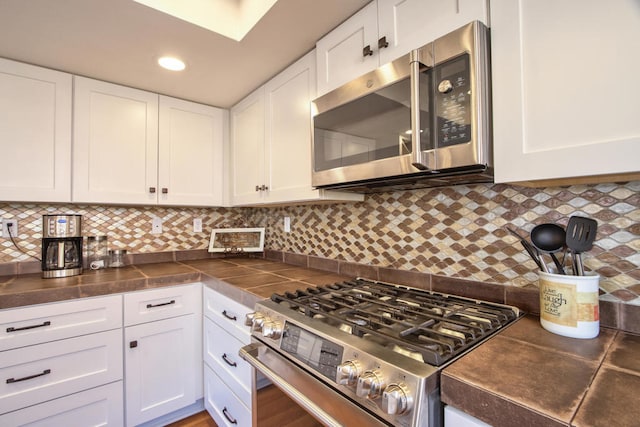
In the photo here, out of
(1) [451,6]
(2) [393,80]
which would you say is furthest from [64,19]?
(1) [451,6]

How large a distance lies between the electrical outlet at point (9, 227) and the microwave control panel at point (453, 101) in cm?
242

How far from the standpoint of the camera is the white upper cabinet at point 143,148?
1.84 m

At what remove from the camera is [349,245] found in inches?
67.2

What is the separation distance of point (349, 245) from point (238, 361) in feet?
2.66

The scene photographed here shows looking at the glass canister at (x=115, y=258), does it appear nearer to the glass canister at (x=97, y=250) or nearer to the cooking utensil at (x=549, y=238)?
the glass canister at (x=97, y=250)

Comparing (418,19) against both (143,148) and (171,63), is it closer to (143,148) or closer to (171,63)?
(171,63)

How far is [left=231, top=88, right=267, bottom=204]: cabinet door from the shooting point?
1.96m

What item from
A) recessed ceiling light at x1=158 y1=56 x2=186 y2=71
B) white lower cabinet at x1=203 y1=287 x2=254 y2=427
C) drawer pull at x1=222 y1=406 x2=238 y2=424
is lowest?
drawer pull at x1=222 y1=406 x2=238 y2=424

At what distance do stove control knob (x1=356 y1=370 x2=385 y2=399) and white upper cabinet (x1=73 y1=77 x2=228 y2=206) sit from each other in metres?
1.92

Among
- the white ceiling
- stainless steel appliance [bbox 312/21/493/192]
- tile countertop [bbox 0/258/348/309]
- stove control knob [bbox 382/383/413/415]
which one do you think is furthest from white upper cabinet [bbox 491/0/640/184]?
tile countertop [bbox 0/258/348/309]

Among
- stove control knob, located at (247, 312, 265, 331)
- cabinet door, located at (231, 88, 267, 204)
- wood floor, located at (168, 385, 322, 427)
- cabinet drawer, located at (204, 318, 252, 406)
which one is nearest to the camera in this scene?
wood floor, located at (168, 385, 322, 427)

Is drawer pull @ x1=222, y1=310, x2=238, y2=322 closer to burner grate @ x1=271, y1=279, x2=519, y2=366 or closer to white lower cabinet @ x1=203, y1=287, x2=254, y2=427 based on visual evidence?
white lower cabinet @ x1=203, y1=287, x2=254, y2=427

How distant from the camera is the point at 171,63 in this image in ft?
5.58

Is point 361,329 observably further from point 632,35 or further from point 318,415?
point 632,35
